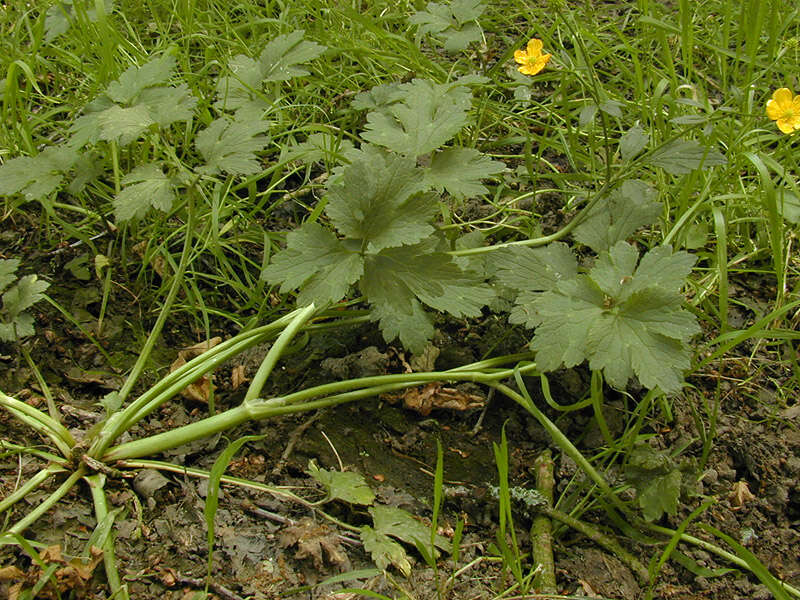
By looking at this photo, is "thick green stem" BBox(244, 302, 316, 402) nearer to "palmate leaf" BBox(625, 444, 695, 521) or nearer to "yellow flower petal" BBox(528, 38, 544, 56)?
"palmate leaf" BBox(625, 444, 695, 521)

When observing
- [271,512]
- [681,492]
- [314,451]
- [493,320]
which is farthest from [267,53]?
[681,492]

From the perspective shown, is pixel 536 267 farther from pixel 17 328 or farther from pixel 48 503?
pixel 17 328

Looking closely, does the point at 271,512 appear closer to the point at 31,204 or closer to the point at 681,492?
the point at 681,492

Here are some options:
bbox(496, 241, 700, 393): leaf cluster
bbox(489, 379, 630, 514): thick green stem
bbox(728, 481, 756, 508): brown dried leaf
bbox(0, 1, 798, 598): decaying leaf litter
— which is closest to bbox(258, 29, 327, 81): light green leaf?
bbox(0, 1, 798, 598): decaying leaf litter

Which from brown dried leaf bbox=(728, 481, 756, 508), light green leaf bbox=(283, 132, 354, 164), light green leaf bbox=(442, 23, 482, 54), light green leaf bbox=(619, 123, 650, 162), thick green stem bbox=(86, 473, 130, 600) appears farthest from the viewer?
light green leaf bbox=(442, 23, 482, 54)

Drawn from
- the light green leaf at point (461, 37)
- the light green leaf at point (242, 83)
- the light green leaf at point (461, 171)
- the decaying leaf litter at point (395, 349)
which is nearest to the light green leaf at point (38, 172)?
the decaying leaf litter at point (395, 349)

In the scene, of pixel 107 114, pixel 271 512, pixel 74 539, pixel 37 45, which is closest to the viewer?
pixel 74 539

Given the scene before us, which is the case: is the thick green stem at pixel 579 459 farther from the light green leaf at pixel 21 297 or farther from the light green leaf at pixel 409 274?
the light green leaf at pixel 21 297
